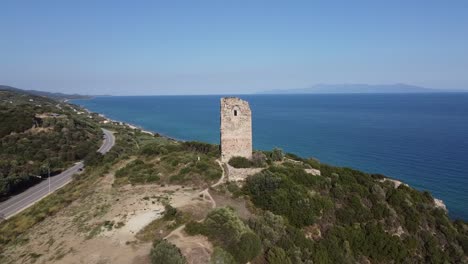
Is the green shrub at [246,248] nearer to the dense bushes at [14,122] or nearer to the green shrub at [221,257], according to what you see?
the green shrub at [221,257]

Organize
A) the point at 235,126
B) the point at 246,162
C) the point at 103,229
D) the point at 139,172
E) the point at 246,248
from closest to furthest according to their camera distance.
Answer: the point at 246,248 → the point at 103,229 → the point at 246,162 → the point at 235,126 → the point at 139,172

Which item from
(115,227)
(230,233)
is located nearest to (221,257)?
(230,233)

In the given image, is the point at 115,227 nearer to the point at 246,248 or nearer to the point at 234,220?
the point at 234,220

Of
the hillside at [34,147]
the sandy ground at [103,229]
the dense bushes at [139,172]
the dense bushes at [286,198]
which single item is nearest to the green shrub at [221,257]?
the sandy ground at [103,229]

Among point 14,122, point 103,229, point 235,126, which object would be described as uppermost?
point 235,126

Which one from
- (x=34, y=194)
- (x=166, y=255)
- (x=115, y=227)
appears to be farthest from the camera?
(x=34, y=194)

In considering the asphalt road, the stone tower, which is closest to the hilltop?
the stone tower

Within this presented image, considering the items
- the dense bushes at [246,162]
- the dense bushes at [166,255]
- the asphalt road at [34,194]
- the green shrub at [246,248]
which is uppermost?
the dense bushes at [246,162]
